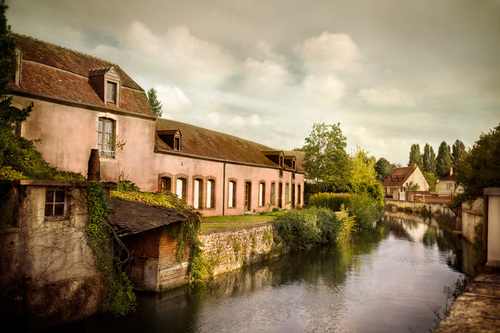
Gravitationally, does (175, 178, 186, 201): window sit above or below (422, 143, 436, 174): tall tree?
below

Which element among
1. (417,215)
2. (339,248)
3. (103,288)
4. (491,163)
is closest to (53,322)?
(103,288)

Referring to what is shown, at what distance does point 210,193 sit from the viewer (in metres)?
23.9

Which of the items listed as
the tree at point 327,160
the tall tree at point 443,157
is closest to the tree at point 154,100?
the tree at point 327,160

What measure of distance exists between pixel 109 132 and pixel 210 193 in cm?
828

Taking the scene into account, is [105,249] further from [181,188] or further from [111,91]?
[181,188]

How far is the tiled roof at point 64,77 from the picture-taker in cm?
1502

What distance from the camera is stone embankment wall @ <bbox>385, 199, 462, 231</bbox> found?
32375mm

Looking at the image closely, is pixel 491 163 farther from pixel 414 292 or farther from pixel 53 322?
pixel 53 322

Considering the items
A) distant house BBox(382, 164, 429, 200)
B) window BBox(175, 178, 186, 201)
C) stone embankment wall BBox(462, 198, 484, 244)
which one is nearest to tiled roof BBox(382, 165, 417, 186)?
distant house BBox(382, 164, 429, 200)

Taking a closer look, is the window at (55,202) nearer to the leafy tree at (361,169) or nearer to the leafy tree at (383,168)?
the leafy tree at (361,169)

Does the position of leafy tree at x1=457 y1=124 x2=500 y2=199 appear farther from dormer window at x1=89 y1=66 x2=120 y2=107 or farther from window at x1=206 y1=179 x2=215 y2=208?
dormer window at x1=89 y1=66 x2=120 y2=107

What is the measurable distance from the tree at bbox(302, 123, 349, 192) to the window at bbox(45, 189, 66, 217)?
32853mm

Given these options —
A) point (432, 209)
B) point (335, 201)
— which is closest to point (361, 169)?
point (432, 209)

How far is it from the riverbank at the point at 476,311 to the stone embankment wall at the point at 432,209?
26192 millimetres
